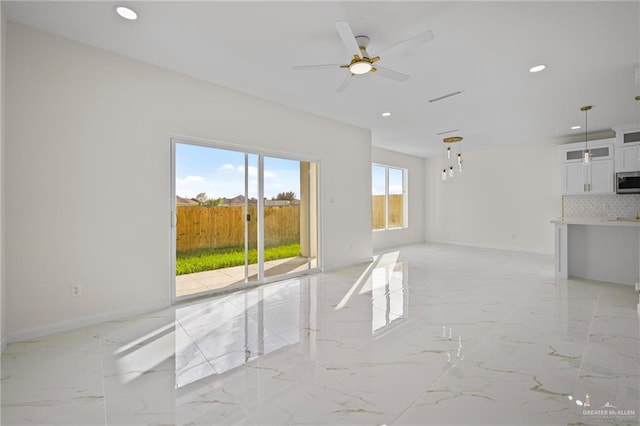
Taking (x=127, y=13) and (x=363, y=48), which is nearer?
(x=127, y=13)

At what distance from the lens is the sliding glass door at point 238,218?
381 cm

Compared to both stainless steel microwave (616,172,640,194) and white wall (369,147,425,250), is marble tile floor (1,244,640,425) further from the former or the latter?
white wall (369,147,425,250)

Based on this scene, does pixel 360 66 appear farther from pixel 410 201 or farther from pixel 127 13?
pixel 410 201

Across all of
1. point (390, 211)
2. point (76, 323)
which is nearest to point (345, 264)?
point (390, 211)

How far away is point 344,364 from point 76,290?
276 centimetres

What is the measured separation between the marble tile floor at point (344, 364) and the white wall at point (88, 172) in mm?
390

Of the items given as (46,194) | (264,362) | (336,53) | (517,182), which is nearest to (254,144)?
(336,53)

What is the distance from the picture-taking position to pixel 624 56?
10.5ft

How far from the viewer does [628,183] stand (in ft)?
18.9

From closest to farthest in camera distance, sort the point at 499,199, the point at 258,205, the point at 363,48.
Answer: the point at 363,48 < the point at 258,205 < the point at 499,199

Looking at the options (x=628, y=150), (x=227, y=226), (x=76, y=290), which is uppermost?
(x=628, y=150)

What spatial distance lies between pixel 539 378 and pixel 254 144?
4074mm

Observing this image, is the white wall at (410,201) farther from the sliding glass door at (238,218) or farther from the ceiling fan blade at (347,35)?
the ceiling fan blade at (347,35)

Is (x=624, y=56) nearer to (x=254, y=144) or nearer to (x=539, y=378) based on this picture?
(x=539, y=378)
